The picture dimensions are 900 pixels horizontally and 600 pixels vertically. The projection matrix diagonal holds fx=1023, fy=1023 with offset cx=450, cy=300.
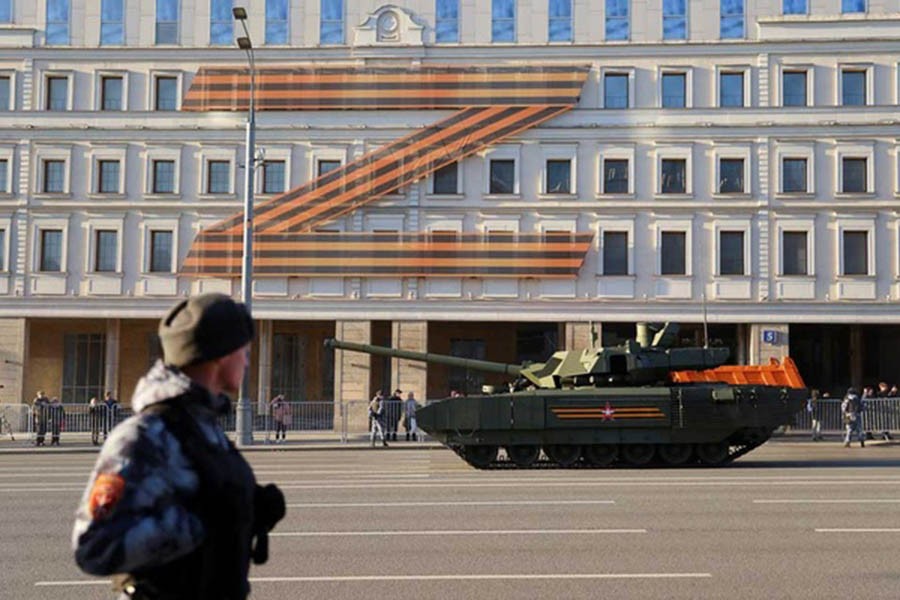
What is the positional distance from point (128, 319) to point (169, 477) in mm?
33049

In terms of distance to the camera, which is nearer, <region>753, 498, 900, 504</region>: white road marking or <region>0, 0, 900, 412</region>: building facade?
<region>753, 498, 900, 504</region>: white road marking

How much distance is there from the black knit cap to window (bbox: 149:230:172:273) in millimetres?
31590

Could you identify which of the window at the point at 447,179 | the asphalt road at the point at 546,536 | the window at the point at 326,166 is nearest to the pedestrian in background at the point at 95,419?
the asphalt road at the point at 546,536

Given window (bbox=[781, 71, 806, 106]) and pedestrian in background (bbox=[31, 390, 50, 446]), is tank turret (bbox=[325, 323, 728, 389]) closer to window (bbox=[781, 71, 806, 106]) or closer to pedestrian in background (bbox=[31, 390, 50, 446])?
pedestrian in background (bbox=[31, 390, 50, 446])

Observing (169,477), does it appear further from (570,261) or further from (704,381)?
(570,261)

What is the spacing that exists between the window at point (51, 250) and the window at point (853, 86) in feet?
85.0

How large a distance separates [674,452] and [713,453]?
2.50 feet

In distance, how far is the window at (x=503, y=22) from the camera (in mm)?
33719

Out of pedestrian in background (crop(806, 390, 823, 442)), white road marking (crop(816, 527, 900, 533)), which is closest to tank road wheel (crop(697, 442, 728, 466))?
white road marking (crop(816, 527, 900, 533))

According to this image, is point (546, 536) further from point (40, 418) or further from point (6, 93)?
point (6, 93)

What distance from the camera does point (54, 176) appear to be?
3378 centimetres

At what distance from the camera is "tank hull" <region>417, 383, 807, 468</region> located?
19234mm

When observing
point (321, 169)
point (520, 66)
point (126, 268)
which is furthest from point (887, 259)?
point (126, 268)

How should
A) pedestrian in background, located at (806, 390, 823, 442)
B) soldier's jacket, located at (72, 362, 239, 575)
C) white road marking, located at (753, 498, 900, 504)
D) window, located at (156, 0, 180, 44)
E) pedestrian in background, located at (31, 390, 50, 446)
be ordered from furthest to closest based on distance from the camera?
window, located at (156, 0, 180, 44) → pedestrian in background, located at (806, 390, 823, 442) → pedestrian in background, located at (31, 390, 50, 446) → white road marking, located at (753, 498, 900, 504) → soldier's jacket, located at (72, 362, 239, 575)
